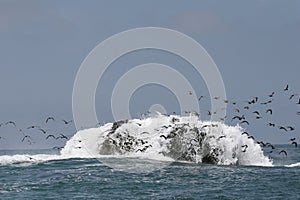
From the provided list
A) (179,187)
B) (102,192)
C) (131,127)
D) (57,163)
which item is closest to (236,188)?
(179,187)

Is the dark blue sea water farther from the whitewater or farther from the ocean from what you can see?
the whitewater

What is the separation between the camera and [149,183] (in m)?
36.2

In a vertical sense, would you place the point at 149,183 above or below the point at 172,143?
below

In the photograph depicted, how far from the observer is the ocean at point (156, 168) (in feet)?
110

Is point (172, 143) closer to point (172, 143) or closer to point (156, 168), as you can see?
point (172, 143)

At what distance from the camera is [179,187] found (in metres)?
34.8

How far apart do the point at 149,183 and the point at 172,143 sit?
54.4ft

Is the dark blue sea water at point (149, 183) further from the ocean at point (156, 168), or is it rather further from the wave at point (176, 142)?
the wave at point (176, 142)

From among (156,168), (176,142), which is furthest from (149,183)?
(176,142)

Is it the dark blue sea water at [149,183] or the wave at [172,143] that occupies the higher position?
the wave at [172,143]

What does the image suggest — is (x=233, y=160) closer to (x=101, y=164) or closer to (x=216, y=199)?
(x=101, y=164)

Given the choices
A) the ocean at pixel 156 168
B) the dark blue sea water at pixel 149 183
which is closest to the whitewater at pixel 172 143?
the ocean at pixel 156 168

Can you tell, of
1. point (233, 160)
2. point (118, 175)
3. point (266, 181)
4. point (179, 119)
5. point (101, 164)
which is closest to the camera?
point (266, 181)

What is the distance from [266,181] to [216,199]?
22.9 ft
